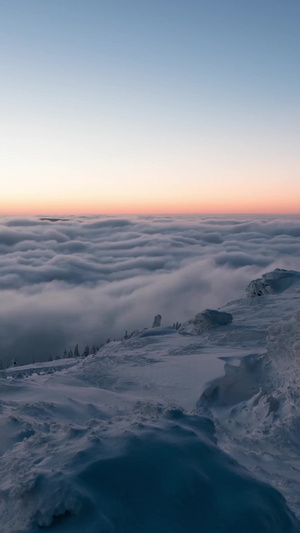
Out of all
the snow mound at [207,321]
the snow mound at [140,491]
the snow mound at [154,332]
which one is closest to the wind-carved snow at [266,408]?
the snow mound at [140,491]

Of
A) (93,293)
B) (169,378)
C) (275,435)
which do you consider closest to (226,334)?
(169,378)

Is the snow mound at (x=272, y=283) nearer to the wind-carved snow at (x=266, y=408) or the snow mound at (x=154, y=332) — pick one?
the snow mound at (x=154, y=332)

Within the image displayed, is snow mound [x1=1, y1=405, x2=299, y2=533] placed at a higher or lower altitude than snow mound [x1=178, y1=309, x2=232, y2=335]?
higher

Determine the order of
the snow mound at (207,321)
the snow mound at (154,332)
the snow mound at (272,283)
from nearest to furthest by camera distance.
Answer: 1. the snow mound at (207,321)
2. the snow mound at (154,332)
3. the snow mound at (272,283)

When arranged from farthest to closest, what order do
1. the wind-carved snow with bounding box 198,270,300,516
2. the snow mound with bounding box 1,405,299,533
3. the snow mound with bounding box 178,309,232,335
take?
the snow mound with bounding box 178,309,232,335 < the wind-carved snow with bounding box 198,270,300,516 < the snow mound with bounding box 1,405,299,533

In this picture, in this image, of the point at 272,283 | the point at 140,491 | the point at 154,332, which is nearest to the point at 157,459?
the point at 140,491

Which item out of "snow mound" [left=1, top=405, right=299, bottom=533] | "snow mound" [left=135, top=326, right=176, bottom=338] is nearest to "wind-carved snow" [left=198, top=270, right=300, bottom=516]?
"snow mound" [left=1, top=405, right=299, bottom=533]

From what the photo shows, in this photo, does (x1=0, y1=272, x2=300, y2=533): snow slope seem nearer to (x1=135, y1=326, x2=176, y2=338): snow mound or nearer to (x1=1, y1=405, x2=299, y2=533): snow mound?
(x1=1, y1=405, x2=299, y2=533): snow mound
